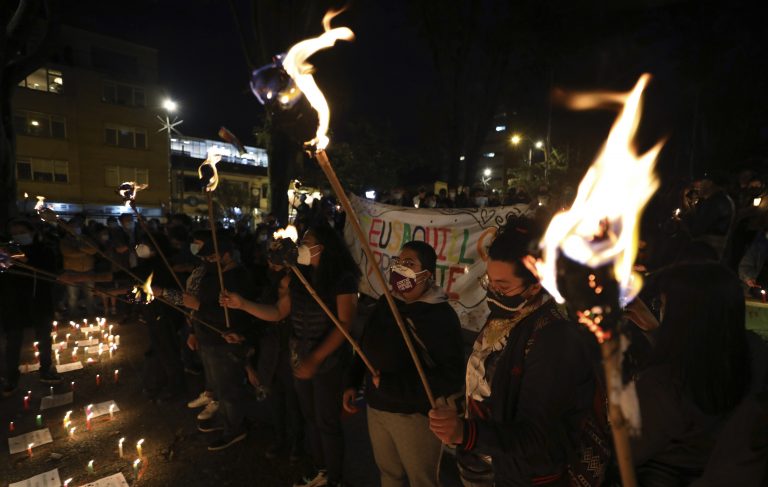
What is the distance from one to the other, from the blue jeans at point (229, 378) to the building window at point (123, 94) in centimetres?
4024

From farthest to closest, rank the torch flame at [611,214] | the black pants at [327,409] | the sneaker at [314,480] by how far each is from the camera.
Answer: the sneaker at [314,480] → the black pants at [327,409] → the torch flame at [611,214]

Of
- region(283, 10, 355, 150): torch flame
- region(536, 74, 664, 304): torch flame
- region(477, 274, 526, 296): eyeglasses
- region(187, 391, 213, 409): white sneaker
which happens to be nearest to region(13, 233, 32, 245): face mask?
region(187, 391, 213, 409): white sneaker

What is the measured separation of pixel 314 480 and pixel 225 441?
4.30ft

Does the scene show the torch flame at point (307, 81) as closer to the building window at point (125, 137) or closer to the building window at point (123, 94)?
the building window at point (125, 137)

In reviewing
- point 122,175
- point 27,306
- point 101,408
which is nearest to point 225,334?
point 101,408

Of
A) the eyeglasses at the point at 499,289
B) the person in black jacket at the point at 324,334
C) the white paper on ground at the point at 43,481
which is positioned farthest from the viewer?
the white paper on ground at the point at 43,481

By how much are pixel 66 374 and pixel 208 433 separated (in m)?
3.34

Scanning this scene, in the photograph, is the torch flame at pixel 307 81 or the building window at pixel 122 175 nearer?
the torch flame at pixel 307 81

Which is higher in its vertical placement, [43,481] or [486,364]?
[486,364]

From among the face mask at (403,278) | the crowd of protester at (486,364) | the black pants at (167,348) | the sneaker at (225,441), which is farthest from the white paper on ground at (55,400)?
the face mask at (403,278)

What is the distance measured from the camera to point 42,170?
32.4 metres

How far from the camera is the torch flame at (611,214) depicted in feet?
3.43

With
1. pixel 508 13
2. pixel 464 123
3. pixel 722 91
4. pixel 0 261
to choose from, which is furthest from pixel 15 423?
pixel 722 91

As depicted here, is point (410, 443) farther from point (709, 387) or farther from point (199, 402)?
point (199, 402)
